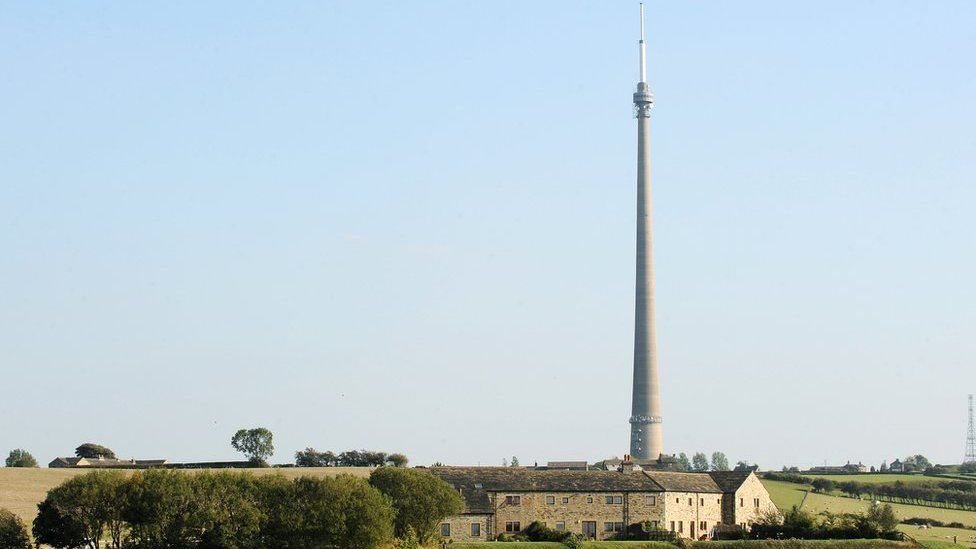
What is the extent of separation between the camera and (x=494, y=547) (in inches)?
3465

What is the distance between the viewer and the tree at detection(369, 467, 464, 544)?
3504 inches

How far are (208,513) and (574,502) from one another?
2864cm

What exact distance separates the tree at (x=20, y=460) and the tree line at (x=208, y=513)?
232ft

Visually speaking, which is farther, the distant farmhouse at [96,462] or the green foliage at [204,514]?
the distant farmhouse at [96,462]

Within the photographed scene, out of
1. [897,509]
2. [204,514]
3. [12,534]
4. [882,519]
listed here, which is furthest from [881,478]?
[12,534]

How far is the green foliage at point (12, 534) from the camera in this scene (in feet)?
259

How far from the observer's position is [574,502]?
99375 millimetres

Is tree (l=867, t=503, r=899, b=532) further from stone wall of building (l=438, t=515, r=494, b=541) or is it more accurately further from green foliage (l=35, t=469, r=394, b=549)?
green foliage (l=35, t=469, r=394, b=549)

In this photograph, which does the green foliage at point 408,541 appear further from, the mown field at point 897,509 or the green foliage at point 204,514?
the mown field at point 897,509

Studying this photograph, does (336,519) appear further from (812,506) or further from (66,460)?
(66,460)

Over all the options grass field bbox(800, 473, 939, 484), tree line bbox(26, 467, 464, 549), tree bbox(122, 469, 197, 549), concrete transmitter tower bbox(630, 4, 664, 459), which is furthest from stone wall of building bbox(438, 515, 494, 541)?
concrete transmitter tower bbox(630, 4, 664, 459)

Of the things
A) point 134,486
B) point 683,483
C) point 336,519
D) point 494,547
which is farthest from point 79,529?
point 683,483

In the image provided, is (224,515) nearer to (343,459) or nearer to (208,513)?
(208,513)

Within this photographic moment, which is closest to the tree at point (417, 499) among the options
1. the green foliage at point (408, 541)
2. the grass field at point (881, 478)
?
the green foliage at point (408, 541)
